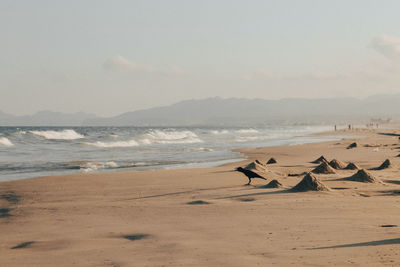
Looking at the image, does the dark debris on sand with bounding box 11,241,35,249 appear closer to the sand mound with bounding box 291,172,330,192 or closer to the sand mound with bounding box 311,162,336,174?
the sand mound with bounding box 291,172,330,192

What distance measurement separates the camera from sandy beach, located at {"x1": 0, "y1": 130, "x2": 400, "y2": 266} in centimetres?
552

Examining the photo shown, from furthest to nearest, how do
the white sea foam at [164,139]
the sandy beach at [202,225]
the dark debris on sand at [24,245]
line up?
the white sea foam at [164,139]
the dark debris on sand at [24,245]
the sandy beach at [202,225]

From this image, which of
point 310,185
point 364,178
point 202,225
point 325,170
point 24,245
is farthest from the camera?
point 325,170

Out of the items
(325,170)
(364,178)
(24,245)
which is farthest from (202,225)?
(325,170)

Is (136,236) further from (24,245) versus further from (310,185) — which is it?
(310,185)

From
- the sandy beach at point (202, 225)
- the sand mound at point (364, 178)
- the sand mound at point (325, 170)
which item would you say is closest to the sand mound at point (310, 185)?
the sandy beach at point (202, 225)

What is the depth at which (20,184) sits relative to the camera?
1352 centimetres

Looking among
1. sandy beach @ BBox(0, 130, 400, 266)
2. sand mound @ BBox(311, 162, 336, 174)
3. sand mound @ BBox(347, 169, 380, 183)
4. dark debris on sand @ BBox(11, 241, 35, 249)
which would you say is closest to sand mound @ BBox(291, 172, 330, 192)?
sandy beach @ BBox(0, 130, 400, 266)

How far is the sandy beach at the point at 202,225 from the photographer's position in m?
5.52

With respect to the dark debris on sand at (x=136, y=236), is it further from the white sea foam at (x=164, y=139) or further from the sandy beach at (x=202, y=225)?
the white sea foam at (x=164, y=139)

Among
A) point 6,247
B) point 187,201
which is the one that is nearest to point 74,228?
point 6,247

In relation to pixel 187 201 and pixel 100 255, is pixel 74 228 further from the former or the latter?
pixel 187 201

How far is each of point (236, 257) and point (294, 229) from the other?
65.4 inches

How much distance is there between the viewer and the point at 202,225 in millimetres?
7297
